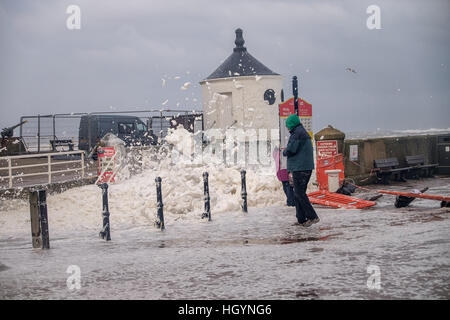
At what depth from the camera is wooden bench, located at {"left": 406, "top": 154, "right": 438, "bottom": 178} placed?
22.0 metres

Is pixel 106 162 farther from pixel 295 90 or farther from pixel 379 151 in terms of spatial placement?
pixel 379 151

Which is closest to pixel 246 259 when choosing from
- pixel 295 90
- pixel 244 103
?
pixel 295 90

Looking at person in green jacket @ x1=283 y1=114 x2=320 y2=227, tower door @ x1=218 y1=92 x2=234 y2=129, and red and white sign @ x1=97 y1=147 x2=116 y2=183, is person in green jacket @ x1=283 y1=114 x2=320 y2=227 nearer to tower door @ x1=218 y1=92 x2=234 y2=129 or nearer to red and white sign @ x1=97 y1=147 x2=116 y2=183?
red and white sign @ x1=97 y1=147 x2=116 y2=183

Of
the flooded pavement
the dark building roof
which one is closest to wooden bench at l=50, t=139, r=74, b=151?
the dark building roof

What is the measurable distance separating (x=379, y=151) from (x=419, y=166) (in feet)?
7.68

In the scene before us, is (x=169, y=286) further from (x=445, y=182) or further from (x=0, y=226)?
(x=445, y=182)

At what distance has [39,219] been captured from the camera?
32.6 feet

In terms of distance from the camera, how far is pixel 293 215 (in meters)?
13.0

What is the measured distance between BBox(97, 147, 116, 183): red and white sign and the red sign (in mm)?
7779

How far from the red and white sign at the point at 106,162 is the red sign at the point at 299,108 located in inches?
306

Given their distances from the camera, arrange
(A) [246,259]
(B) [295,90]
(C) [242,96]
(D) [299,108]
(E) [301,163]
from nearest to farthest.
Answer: (A) [246,259] < (E) [301,163] < (B) [295,90] < (D) [299,108] < (C) [242,96]

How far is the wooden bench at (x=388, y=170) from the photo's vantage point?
2022 cm

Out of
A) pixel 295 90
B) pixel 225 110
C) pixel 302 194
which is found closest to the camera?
pixel 302 194

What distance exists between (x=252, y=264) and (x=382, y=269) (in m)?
1.76
